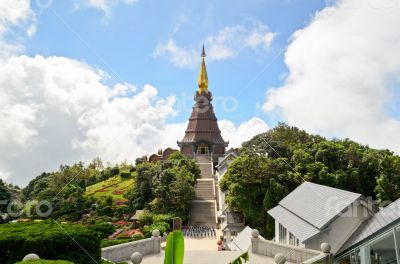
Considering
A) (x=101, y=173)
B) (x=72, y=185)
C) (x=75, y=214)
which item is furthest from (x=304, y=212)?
(x=101, y=173)

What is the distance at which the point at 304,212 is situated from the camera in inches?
695

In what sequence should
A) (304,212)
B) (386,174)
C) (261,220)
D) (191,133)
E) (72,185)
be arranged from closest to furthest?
(304,212) < (261,220) < (386,174) < (72,185) < (191,133)

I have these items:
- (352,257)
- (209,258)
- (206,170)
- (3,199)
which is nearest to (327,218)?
(352,257)

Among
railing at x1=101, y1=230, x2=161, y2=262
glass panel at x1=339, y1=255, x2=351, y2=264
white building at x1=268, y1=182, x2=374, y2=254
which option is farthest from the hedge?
glass panel at x1=339, y1=255, x2=351, y2=264

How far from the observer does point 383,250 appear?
11.5 meters

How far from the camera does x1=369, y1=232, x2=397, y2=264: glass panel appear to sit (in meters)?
11.1

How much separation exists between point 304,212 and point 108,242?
11633 millimetres

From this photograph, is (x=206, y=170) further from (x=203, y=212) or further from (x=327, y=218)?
(x=327, y=218)

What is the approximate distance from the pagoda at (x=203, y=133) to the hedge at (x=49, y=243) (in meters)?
51.5

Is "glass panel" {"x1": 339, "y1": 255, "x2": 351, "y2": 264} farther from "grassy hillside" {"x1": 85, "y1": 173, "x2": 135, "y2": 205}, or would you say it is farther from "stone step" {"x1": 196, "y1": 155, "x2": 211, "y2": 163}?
"stone step" {"x1": 196, "y1": 155, "x2": 211, "y2": 163}

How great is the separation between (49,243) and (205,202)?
3392 centimetres

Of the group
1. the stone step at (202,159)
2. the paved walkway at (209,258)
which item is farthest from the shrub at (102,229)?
the stone step at (202,159)

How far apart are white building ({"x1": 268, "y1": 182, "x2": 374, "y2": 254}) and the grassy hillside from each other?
34.4 metres

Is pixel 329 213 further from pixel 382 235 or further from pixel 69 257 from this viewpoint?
pixel 69 257
